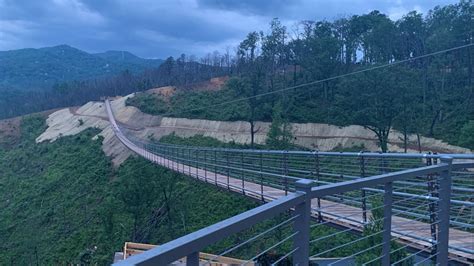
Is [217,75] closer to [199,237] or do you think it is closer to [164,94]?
[164,94]

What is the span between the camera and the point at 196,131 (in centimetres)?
4531

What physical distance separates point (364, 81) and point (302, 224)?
99.9ft

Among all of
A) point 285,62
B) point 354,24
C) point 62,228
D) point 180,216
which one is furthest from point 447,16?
point 62,228

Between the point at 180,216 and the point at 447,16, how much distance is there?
35.3 m

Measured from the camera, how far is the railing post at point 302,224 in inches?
81.6

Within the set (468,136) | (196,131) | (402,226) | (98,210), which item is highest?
(402,226)

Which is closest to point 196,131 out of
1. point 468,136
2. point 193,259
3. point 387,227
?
point 468,136

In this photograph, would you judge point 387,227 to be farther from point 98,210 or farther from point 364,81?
point 364,81

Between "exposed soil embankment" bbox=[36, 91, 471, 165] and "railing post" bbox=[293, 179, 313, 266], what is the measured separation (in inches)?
1143

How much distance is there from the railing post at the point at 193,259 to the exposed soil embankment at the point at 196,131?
29.8m

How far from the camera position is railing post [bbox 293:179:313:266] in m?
2.07

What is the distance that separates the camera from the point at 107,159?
3800 cm

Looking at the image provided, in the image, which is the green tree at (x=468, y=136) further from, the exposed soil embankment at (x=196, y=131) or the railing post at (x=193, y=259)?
the railing post at (x=193, y=259)

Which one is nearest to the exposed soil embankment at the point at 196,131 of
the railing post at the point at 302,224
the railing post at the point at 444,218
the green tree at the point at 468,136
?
the green tree at the point at 468,136
